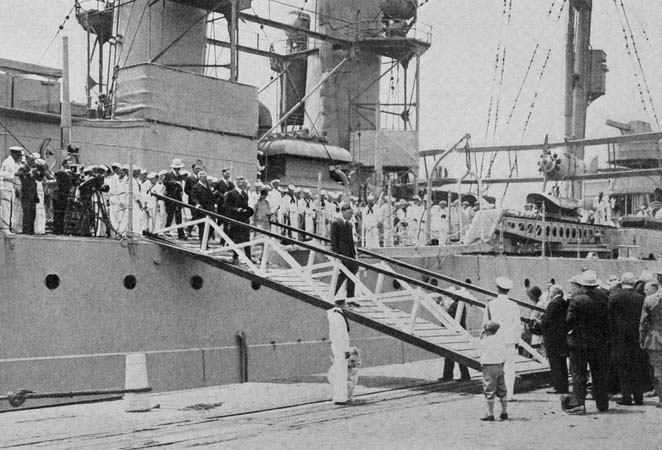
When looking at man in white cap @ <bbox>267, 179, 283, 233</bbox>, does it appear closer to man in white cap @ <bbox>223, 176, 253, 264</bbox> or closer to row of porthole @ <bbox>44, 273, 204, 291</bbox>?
man in white cap @ <bbox>223, 176, 253, 264</bbox>

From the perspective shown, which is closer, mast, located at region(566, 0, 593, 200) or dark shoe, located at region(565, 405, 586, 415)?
dark shoe, located at region(565, 405, 586, 415)

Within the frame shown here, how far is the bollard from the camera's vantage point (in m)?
9.92

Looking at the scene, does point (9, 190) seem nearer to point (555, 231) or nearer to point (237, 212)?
point (237, 212)

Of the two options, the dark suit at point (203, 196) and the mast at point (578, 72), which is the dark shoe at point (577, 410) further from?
the mast at point (578, 72)

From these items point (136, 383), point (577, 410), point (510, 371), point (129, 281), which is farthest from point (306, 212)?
point (577, 410)

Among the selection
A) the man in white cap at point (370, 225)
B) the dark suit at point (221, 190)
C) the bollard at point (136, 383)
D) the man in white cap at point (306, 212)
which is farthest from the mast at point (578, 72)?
the bollard at point (136, 383)

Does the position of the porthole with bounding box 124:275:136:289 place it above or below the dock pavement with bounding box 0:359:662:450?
above

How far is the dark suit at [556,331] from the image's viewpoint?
1098 cm

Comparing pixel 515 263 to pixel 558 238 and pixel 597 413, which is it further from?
pixel 597 413

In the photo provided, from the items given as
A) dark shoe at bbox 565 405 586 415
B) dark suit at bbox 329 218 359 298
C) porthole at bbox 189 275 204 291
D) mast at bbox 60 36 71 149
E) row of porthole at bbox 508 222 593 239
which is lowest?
dark shoe at bbox 565 405 586 415

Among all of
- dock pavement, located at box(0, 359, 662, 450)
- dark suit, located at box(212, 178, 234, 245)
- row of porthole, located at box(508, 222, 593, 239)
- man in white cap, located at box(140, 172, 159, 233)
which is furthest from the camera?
row of porthole, located at box(508, 222, 593, 239)

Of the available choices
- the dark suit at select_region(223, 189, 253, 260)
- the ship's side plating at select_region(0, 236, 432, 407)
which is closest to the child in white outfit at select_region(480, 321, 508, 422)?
the ship's side plating at select_region(0, 236, 432, 407)

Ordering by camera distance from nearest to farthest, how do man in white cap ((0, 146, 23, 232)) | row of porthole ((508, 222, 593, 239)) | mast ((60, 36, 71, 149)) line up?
man in white cap ((0, 146, 23, 232)), mast ((60, 36, 71, 149)), row of porthole ((508, 222, 593, 239))

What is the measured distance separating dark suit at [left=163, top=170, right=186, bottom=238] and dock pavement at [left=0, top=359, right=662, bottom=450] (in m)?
4.41
